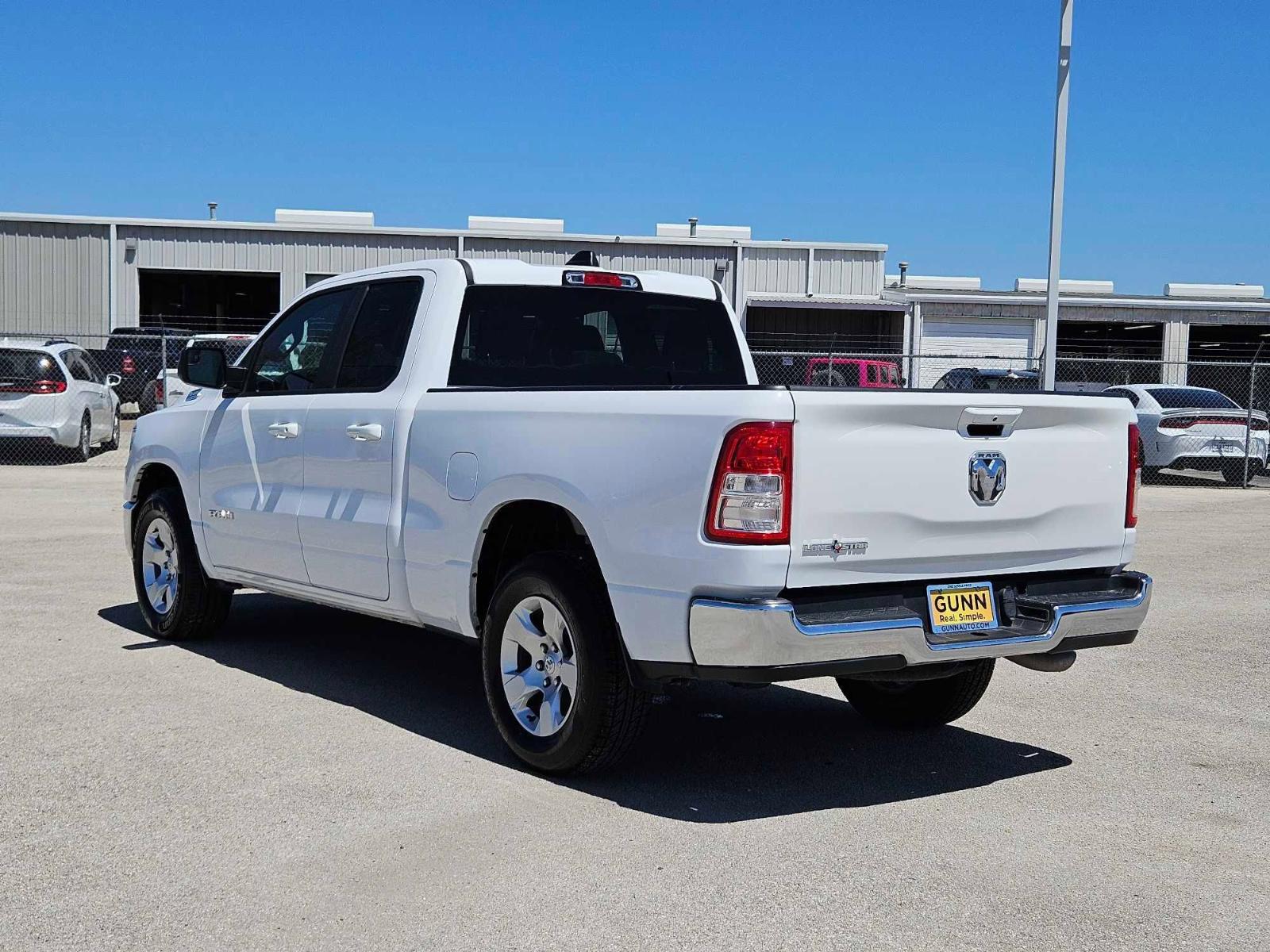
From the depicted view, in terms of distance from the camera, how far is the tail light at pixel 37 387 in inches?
786

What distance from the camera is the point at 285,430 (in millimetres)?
6891

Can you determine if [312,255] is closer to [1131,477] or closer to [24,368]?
[24,368]

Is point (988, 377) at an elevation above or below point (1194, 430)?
above

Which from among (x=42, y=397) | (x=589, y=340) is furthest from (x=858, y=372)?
(x=589, y=340)

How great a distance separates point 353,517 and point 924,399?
272 cm

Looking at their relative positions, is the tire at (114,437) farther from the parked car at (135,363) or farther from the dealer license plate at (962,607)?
the dealer license plate at (962,607)

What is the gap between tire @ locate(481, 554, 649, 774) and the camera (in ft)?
17.0

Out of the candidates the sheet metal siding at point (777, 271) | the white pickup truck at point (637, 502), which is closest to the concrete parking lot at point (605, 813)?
the white pickup truck at point (637, 502)

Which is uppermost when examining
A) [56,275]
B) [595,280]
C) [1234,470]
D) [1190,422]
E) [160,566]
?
[56,275]

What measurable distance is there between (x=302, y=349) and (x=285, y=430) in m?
0.51

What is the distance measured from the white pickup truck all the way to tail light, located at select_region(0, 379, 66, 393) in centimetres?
1411

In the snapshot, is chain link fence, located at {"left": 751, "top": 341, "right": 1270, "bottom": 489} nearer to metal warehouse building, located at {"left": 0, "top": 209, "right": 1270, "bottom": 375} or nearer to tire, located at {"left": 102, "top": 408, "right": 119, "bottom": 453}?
metal warehouse building, located at {"left": 0, "top": 209, "right": 1270, "bottom": 375}

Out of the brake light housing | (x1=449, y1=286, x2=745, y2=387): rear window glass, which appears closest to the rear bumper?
(x1=449, y1=286, x2=745, y2=387): rear window glass

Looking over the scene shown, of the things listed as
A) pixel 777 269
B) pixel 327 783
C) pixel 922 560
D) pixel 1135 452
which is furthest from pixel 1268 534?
pixel 777 269
